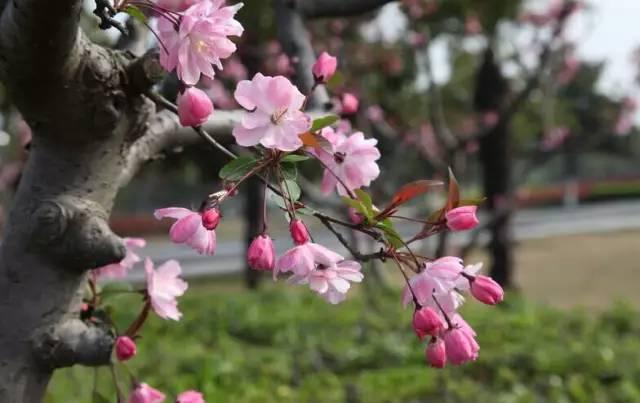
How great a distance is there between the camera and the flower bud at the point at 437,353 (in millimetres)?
917

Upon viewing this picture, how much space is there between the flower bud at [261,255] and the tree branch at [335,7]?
1.03 m

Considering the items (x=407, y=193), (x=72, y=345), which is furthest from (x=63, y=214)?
(x=407, y=193)

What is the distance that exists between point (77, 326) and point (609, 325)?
5272 mm

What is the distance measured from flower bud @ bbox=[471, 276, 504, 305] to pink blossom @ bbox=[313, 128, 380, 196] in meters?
0.26

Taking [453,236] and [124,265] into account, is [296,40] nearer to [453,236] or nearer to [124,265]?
[124,265]

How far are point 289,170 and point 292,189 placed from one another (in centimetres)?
2

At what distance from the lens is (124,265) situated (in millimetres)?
1559

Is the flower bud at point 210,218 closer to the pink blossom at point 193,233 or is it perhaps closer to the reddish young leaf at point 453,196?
the pink blossom at point 193,233

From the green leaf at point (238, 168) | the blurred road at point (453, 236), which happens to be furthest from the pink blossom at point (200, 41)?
the blurred road at point (453, 236)

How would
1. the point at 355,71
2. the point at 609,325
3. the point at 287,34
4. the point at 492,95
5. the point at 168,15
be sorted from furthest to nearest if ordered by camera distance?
the point at 492,95, the point at 355,71, the point at 609,325, the point at 287,34, the point at 168,15

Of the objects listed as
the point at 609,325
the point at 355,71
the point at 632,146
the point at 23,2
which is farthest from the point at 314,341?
the point at 632,146

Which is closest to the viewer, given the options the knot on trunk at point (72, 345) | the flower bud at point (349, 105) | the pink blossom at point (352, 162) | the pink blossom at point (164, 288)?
the pink blossom at point (352, 162)

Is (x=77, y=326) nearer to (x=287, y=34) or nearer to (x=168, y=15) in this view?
(x=168, y=15)

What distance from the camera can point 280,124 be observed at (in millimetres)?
892
